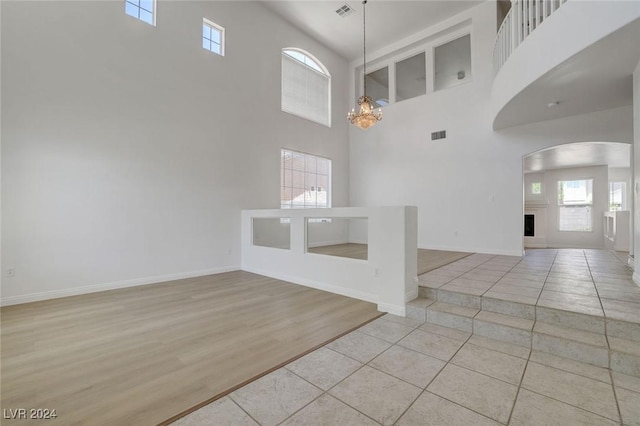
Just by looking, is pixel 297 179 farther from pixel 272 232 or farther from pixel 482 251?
pixel 482 251

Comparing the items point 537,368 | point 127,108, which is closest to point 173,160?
point 127,108

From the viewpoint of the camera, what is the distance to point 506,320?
8.73 ft

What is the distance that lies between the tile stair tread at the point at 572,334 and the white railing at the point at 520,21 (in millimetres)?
3715

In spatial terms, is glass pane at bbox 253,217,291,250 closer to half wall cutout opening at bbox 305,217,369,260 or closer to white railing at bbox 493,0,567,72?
half wall cutout opening at bbox 305,217,369,260

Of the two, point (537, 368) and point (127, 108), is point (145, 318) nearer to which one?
point (127, 108)

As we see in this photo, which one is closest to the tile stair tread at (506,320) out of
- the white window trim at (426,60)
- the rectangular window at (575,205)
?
the white window trim at (426,60)

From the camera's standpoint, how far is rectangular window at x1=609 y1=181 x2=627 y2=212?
1024 cm

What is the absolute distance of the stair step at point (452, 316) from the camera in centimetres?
274

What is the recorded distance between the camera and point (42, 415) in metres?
1.59

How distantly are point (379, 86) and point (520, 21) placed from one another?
4711 mm

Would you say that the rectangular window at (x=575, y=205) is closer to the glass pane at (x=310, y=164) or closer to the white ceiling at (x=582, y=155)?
the white ceiling at (x=582, y=155)

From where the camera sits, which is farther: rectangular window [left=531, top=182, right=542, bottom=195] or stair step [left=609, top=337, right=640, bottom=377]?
rectangular window [left=531, top=182, right=542, bottom=195]

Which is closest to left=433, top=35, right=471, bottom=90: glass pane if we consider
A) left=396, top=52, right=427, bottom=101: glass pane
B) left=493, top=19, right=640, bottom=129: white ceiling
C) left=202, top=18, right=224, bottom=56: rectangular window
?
left=396, top=52, right=427, bottom=101: glass pane

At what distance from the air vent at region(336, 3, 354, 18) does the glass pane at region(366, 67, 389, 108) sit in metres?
2.28
